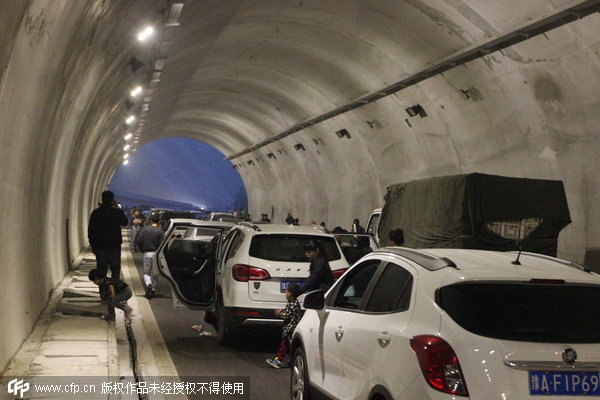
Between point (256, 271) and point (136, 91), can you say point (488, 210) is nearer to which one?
point (256, 271)

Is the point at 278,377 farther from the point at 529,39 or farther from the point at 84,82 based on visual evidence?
the point at 529,39

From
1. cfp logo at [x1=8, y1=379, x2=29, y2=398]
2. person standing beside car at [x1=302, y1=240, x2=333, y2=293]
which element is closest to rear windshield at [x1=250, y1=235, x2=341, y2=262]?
person standing beside car at [x1=302, y1=240, x2=333, y2=293]

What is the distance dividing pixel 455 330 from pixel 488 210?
301 inches

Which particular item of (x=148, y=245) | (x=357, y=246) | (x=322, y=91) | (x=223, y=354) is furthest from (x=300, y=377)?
(x=322, y=91)

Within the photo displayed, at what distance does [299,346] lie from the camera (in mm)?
7449

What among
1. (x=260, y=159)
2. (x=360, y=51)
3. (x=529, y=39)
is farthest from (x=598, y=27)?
(x=260, y=159)

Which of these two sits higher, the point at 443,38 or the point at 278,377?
the point at 443,38

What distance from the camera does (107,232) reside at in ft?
44.8

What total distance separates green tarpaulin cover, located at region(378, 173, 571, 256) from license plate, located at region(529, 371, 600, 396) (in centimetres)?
720

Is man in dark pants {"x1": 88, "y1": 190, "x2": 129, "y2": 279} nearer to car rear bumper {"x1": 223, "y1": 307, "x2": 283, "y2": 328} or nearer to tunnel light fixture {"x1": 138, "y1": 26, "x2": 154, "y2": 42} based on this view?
tunnel light fixture {"x1": 138, "y1": 26, "x2": 154, "y2": 42}

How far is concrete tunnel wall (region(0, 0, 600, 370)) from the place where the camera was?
31.3 ft

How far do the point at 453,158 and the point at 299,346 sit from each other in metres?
15.7

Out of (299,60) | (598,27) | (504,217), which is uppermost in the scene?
(299,60)

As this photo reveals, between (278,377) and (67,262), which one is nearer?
(278,377)
